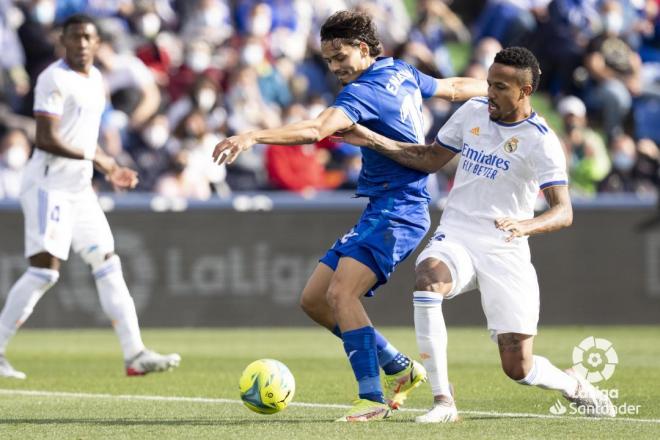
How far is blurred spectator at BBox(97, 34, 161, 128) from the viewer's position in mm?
18422

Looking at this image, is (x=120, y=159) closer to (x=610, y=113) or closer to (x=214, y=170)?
(x=214, y=170)

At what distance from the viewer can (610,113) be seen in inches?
808

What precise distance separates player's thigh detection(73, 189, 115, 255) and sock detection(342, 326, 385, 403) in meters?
3.42

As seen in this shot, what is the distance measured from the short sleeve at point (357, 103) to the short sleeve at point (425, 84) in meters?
0.58

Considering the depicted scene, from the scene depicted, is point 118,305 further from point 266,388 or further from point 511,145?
point 511,145

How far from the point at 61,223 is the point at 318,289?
3250mm

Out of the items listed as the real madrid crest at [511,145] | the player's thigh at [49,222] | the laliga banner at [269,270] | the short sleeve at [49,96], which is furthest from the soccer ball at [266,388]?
the laliga banner at [269,270]

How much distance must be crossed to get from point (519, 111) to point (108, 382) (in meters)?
4.28

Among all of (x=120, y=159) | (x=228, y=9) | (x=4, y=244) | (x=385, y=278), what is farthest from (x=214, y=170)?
(x=385, y=278)

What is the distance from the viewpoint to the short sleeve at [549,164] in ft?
25.1

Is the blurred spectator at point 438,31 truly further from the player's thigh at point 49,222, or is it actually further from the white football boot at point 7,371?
the white football boot at point 7,371

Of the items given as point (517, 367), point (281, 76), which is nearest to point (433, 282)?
point (517, 367)

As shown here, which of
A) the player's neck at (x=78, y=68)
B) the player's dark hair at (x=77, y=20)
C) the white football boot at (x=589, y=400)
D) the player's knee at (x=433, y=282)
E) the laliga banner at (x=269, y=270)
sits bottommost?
the laliga banner at (x=269, y=270)

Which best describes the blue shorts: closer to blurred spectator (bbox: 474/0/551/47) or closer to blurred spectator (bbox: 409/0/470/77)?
blurred spectator (bbox: 409/0/470/77)
